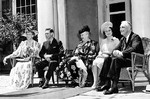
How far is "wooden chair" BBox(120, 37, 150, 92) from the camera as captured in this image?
5.07 metres

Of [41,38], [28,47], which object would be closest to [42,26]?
[41,38]

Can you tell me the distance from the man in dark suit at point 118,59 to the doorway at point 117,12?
3.62 m

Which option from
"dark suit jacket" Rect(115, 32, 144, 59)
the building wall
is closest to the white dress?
"dark suit jacket" Rect(115, 32, 144, 59)

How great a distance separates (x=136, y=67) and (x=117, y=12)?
4156 millimetres

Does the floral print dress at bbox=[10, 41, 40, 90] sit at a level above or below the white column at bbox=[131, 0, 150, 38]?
below

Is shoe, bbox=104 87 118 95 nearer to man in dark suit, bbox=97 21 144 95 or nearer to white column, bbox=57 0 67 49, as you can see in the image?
man in dark suit, bbox=97 21 144 95

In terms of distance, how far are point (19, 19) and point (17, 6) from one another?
1979mm

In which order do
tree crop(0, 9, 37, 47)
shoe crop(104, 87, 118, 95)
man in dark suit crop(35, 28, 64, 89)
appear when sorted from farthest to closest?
tree crop(0, 9, 37, 47)
man in dark suit crop(35, 28, 64, 89)
shoe crop(104, 87, 118, 95)

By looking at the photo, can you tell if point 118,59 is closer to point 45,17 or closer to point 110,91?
point 110,91

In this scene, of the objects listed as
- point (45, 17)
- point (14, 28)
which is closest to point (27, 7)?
point (14, 28)

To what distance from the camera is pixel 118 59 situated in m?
5.05

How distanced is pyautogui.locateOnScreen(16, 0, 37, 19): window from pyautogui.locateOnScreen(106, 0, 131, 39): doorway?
3418 mm

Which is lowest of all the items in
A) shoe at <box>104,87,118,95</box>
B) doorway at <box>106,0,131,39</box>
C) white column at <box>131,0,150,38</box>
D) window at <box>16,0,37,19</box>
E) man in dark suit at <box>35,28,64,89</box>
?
shoe at <box>104,87,118,95</box>

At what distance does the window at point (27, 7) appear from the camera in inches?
450
